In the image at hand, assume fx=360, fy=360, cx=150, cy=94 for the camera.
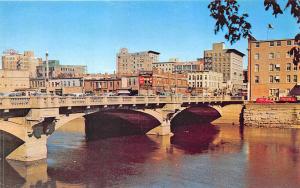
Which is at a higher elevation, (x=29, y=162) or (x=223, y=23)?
(x=223, y=23)

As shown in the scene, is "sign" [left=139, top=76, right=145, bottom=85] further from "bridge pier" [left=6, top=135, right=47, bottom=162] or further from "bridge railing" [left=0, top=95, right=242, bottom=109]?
"bridge pier" [left=6, top=135, right=47, bottom=162]

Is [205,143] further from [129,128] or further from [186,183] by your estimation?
[186,183]

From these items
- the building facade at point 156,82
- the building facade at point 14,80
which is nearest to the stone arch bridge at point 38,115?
the building facade at point 156,82

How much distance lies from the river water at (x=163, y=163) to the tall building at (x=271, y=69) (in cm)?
3234

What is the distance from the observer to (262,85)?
97.7 m

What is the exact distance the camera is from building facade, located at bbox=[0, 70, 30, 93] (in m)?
137

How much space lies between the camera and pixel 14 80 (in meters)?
142

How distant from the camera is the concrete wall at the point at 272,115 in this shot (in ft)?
264

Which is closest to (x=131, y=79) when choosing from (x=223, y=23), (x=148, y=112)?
(x=148, y=112)

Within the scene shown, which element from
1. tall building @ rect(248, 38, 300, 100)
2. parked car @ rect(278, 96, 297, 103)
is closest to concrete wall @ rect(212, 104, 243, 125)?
parked car @ rect(278, 96, 297, 103)

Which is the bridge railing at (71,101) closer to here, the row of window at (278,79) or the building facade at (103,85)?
the row of window at (278,79)

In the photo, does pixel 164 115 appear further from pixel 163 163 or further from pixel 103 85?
pixel 103 85

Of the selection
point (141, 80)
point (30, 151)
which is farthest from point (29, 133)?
point (141, 80)

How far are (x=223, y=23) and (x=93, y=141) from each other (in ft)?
167
